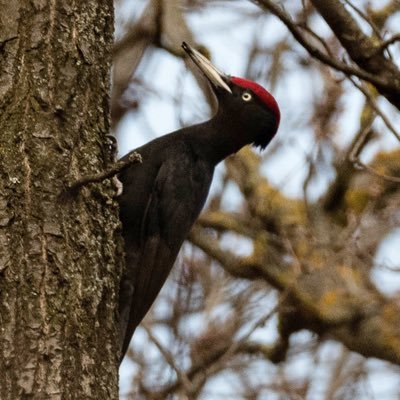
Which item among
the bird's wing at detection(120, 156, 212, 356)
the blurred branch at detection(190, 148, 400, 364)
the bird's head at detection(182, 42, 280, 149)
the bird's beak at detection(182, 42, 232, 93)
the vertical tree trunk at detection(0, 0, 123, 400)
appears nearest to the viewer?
the vertical tree trunk at detection(0, 0, 123, 400)

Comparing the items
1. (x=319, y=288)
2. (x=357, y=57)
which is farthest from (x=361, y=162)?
(x=319, y=288)

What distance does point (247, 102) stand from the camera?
4.94 metres

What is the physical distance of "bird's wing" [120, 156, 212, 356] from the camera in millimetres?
4133

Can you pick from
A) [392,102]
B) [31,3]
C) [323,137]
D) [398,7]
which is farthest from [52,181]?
[323,137]

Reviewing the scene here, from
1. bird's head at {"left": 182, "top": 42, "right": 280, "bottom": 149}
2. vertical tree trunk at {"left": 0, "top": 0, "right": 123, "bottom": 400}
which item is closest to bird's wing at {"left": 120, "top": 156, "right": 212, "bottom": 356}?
bird's head at {"left": 182, "top": 42, "right": 280, "bottom": 149}

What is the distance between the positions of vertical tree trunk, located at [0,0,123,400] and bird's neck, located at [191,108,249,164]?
1361mm

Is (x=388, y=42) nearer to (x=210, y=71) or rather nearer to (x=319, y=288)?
(x=210, y=71)

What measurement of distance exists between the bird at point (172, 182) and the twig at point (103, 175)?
2.85ft

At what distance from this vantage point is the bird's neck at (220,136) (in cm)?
479

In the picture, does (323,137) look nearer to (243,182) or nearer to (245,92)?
(243,182)

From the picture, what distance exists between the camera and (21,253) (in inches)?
115

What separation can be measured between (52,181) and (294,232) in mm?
3769

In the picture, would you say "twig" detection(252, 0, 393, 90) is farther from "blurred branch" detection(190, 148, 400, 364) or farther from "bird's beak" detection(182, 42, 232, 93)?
"blurred branch" detection(190, 148, 400, 364)

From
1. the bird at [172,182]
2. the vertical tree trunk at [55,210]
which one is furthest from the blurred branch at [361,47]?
the bird at [172,182]
